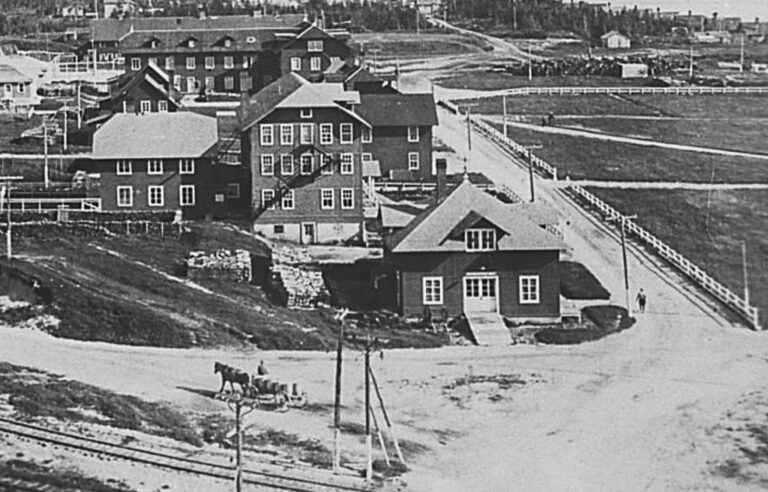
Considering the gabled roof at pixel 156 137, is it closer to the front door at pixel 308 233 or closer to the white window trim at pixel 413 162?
the front door at pixel 308 233

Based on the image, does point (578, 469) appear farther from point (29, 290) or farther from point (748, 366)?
point (29, 290)

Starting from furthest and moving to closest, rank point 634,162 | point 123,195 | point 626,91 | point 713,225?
point 626,91, point 634,162, point 713,225, point 123,195

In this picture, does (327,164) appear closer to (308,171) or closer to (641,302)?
(308,171)

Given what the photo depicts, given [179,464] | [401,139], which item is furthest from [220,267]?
[401,139]

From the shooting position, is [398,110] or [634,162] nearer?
[398,110]

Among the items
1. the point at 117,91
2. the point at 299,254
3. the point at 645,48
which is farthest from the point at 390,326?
the point at 645,48

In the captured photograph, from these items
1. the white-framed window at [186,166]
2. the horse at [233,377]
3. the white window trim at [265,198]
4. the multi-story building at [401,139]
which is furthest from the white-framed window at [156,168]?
the horse at [233,377]
